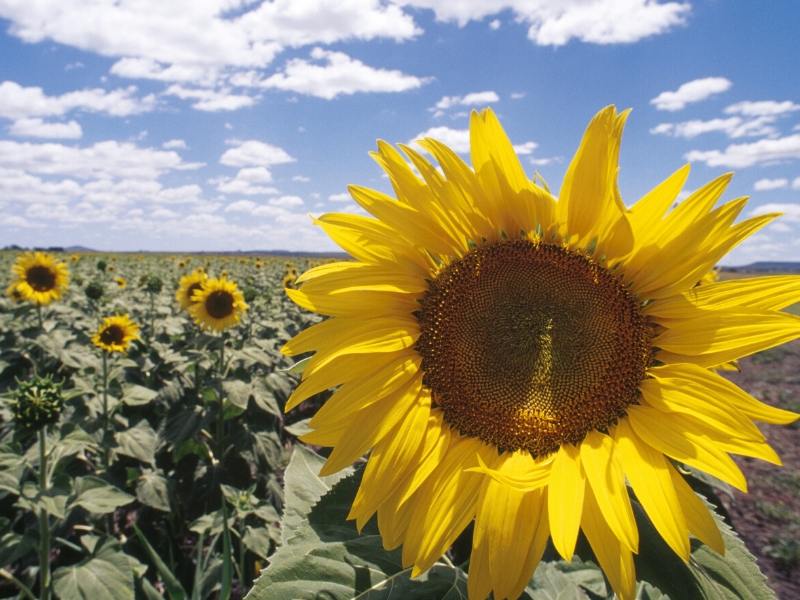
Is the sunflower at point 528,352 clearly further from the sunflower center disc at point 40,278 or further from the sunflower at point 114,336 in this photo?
the sunflower center disc at point 40,278

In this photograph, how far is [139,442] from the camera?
16.1 feet

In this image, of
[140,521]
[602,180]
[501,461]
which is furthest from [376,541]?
[140,521]

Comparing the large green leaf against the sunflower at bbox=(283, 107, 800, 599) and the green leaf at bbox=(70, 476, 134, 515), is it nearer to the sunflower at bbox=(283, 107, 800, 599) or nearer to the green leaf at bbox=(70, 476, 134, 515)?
the sunflower at bbox=(283, 107, 800, 599)

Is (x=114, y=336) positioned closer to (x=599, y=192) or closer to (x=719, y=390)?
(x=599, y=192)

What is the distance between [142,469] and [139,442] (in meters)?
0.36

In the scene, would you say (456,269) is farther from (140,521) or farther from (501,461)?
(140,521)

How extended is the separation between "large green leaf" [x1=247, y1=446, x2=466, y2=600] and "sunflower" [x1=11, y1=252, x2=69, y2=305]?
7.96m

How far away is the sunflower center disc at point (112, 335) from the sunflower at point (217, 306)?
3.58 ft

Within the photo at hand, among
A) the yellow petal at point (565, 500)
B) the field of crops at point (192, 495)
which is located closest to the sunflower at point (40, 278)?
the field of crops at point (192, 495)

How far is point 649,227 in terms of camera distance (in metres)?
1.21

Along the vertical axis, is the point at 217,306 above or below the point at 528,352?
below

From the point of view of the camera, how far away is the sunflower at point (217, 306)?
283 inches

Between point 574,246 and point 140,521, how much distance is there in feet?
16.0

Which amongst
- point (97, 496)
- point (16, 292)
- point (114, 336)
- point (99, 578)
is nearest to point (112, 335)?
point (114, 336)
